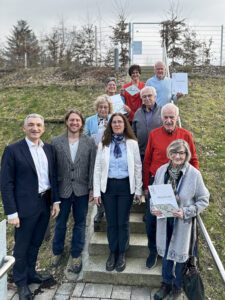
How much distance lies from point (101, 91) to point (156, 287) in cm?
768

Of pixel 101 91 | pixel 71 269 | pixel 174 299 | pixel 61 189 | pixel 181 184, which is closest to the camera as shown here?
pixel 181 184

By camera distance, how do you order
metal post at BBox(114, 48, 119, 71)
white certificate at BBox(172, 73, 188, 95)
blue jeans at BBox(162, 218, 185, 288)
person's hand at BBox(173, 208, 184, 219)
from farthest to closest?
metal post at BBox(114, 48, 119, 71) < white certificate at BBox(172, 73, 188, 95) < blue jeans at BBox(162, 218, 185, 288) < person's hand at BBox(173, 208, 184, 219)

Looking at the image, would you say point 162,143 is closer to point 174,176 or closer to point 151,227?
point 174,176

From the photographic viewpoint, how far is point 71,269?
459 centimetres

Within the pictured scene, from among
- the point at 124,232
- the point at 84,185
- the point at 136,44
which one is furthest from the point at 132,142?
the point at 136,44

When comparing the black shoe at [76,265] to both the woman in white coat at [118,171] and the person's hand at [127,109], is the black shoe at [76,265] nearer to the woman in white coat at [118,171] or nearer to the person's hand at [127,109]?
the woman in white coat at [118,171]

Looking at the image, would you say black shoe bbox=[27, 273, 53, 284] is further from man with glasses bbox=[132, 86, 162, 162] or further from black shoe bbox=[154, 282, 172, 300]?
man with glasses bbox=[132, 86, 162, 162]

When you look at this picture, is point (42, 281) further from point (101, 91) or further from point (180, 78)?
point (101, 91)

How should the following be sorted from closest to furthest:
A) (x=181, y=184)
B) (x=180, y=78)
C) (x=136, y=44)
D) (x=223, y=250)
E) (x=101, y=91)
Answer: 1. (x=181, y=184)
2. (x=223, y=250)
3. (x=180, y=78)
4. (x=101, y=91)
5. (x=136, y=44)

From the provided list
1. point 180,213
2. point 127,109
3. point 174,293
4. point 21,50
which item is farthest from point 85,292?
point 21,50

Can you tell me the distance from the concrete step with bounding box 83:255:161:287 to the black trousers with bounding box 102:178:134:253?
0.30m

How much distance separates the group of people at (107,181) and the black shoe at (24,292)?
11mm

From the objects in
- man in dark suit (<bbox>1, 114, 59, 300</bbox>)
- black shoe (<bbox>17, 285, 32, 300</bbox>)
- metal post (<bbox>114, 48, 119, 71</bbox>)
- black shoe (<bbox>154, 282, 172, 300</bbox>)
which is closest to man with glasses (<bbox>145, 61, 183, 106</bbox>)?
man in dark suit (<bbox>1, 114, 59, 300</bbox>)

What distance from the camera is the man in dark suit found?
12.3 feet
